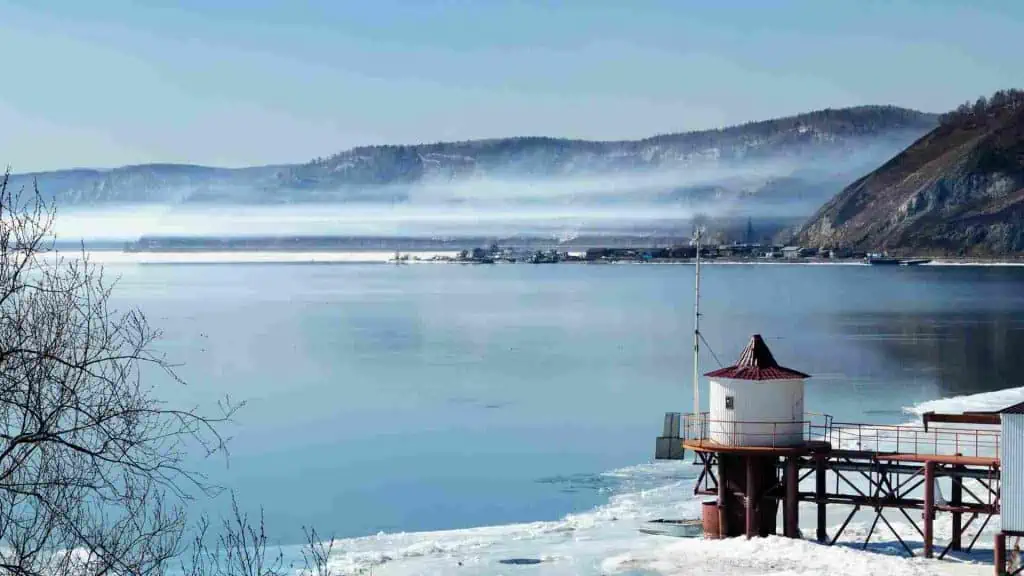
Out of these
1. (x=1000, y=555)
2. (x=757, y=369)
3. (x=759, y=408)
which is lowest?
(x=1000, y=555)

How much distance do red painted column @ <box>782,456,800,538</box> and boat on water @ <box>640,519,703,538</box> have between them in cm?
186

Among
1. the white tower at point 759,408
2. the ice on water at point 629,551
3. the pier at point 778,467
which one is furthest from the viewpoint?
the white tower at point 759,408

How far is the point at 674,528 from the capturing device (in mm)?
27344

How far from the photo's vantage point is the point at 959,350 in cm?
7175

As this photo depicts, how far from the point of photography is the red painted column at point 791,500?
25.9 meters

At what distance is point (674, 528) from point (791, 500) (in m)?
2.56

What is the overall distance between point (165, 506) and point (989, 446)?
59.4 ft

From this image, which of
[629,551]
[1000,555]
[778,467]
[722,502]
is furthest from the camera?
[778,467]

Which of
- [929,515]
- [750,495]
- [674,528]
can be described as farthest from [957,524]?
[674,528]

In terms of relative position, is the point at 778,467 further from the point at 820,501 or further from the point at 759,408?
the point at 759,408

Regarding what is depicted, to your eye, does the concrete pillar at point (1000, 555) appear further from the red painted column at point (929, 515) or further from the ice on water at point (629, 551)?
the red painted column at point (929, 515)

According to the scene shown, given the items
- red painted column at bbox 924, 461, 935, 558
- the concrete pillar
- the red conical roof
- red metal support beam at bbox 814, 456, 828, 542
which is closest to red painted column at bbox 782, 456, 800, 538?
red metal support beam at bbox 814, 456, 828, 542

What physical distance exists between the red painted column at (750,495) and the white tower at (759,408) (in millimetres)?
409

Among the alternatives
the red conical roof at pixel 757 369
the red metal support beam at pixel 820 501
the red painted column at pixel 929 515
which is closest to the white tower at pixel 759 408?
the red conical roof at pixel 757 369
